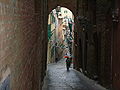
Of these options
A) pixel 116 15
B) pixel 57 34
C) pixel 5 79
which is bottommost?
pixel 5 79

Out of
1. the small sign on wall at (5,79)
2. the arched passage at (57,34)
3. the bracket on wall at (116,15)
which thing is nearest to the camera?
the small sign on wall at (5,79)

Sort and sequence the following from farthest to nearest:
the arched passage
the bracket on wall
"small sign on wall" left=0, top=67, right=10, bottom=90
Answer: the arched passage < the bracket on wall < "small sign on wall" left=0, top=67, right=10, bottom=90

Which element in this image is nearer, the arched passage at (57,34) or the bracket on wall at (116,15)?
the bracket on wall at (116,15)

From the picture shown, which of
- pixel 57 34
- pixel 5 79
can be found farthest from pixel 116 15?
pixel 57 34

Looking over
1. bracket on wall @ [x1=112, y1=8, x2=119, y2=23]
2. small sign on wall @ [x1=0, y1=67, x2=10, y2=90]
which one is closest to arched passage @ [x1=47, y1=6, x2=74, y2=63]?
bracket on wall @ [x1=112, y1=8, x2=119, y2=23]

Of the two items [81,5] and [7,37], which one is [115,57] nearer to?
[81,5]

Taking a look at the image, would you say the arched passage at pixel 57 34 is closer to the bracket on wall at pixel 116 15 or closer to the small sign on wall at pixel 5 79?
the bracket on wall at pixel 116 15

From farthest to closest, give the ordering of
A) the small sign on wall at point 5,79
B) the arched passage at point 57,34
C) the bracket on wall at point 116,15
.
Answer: the arched passage at point 57,34 < the bracket on wall at point 116,15 < the small sign on wall at point 5,79

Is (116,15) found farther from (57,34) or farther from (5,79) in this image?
(57,34)

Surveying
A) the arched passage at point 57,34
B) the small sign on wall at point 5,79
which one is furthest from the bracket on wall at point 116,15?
the arched passage at point 57,34

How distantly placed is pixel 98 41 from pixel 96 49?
78 centimetres

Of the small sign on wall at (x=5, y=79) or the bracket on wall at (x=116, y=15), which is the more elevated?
the bracket on wall at (x=116, y=15)

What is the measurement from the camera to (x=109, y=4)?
14.5m

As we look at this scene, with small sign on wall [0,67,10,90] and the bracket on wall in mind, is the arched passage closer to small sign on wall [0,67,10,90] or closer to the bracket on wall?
the bracket on wall
